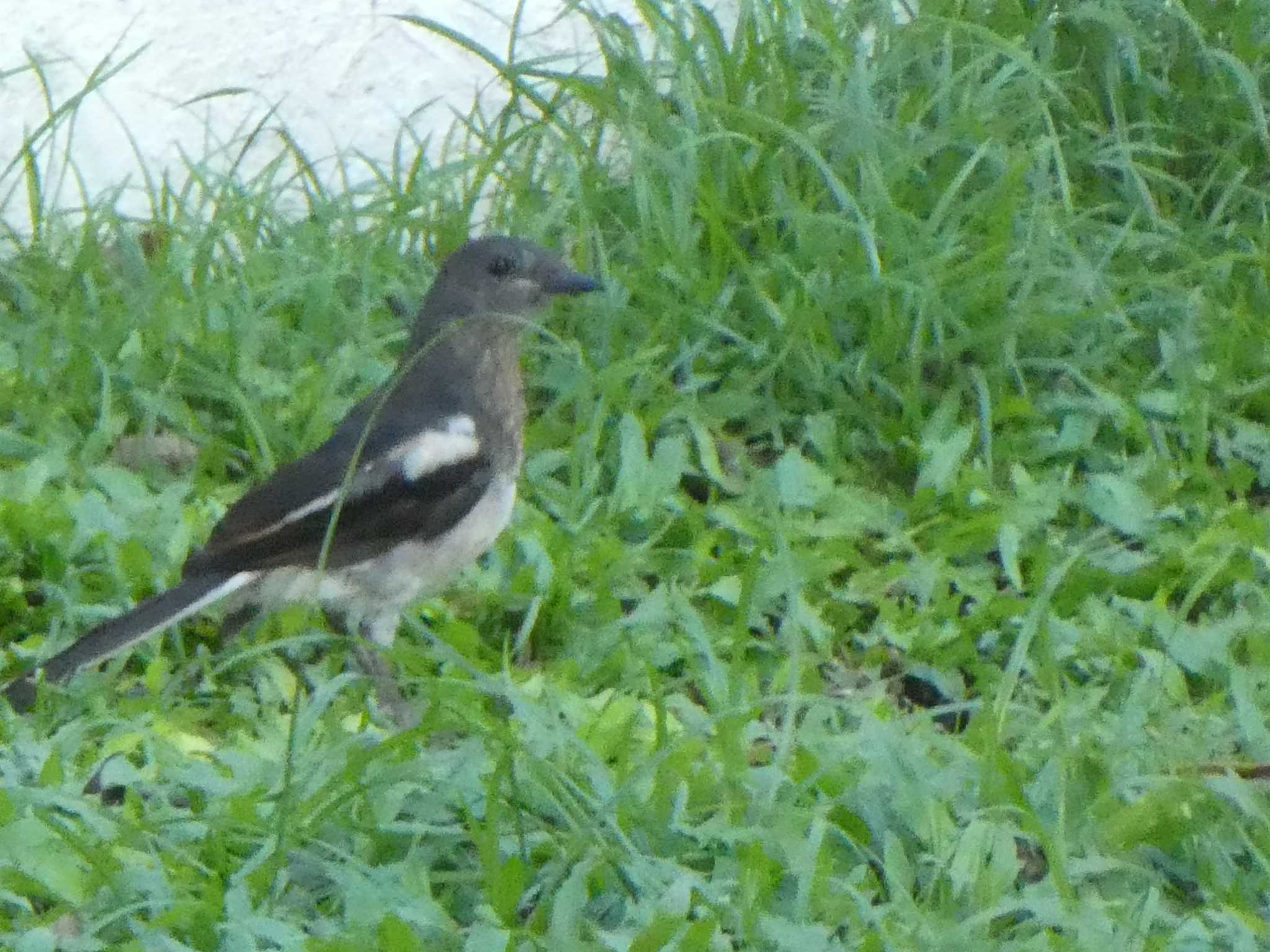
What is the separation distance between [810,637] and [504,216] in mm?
1604

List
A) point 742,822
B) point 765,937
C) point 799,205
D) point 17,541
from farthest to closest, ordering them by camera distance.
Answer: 1. point 799,205
2. point 17,541
3. point 742,822
4. point 765,937

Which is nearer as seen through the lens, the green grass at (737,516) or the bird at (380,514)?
the green grass at (737,516)

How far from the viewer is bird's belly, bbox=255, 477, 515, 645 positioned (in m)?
4.38

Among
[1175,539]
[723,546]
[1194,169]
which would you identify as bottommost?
[1175,539]

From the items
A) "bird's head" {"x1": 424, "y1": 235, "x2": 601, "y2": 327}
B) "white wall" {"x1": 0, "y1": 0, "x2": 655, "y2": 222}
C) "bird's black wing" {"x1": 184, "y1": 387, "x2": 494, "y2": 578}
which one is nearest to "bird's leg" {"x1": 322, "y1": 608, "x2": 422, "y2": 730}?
"bird's black wing" {"x1": 184, "y1": 387, "x2": 494, "y2": 578}

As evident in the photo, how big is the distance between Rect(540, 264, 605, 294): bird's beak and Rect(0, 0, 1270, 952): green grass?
0.85 feet

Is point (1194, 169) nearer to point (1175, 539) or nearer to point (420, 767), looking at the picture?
point (1175, 539)

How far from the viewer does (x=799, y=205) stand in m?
5.30

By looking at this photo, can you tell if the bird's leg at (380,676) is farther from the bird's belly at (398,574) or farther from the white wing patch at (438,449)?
the white wing patch at (438,449)

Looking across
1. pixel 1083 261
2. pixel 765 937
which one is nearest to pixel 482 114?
pixel 1083 261

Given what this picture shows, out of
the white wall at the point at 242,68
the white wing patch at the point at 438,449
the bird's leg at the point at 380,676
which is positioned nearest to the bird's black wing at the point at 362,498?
the white wing patch at the point at 438,449

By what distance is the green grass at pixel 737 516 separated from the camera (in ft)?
11.2

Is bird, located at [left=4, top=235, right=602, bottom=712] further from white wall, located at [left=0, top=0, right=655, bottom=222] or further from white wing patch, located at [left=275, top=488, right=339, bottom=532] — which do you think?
white wall, located at [left=0, top=0, right=655, bottom=222]

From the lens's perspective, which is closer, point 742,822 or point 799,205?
point 742,822
